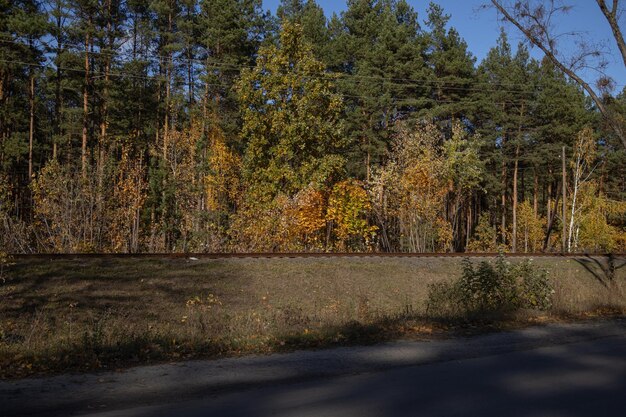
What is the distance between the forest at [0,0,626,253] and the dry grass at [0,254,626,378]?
5695 mm

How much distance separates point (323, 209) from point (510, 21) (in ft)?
50.6

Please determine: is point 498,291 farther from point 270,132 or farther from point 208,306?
point 270,132

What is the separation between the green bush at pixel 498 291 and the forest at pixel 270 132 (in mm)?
7213

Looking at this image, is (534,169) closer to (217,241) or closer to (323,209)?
(323,209)

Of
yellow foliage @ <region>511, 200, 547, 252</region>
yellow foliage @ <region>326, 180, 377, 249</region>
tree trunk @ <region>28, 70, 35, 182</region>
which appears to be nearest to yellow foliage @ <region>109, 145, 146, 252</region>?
tree trunk @ <region>28, 70, 35, 182</region>

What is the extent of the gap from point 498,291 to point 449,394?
25.6 feet

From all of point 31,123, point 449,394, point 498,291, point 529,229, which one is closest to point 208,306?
point 498,291

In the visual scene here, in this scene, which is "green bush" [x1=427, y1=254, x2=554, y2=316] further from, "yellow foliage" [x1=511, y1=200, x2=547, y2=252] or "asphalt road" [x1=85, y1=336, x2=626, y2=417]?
"yellow foliage" [x1=511, y1=200, x2=547, y2=252]

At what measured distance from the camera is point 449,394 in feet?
20.6

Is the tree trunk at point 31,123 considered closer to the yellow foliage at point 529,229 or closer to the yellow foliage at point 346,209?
the yellow foliage at point 346,209

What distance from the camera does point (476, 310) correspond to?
12445 mm

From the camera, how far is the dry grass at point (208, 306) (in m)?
8.62

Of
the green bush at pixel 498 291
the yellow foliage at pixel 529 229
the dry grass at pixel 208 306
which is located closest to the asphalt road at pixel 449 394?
the dry grass at pixel 208 306

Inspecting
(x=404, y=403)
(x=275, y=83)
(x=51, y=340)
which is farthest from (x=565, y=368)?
(x=275, y=83)
